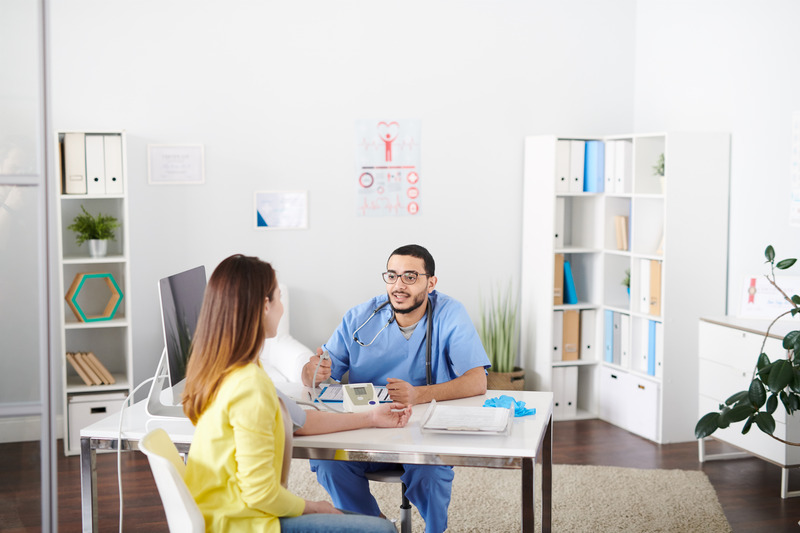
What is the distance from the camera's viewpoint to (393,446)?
221 cm

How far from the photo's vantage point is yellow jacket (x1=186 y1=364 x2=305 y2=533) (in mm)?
1906

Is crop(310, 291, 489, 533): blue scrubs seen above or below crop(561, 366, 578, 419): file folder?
above

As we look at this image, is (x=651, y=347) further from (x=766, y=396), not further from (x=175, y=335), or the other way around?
(x=175, y=335)

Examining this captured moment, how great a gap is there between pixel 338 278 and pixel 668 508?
2375 millimetres

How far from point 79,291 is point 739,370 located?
345 cm

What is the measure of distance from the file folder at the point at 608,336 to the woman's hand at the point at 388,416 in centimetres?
292

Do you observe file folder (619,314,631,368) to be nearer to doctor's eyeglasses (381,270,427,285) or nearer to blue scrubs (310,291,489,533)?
blue scrubs (310,291,489,533)

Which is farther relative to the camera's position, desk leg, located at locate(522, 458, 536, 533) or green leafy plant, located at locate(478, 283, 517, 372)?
green leafy plant, located at locate(478, 283, 517, 372)

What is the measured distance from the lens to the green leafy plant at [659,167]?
4.75 m

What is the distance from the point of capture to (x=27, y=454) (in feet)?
7.06

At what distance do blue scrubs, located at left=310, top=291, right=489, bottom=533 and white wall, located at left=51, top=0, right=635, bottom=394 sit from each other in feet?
6.73

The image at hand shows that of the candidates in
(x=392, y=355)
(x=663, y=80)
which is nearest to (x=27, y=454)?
(x=392, y=355)

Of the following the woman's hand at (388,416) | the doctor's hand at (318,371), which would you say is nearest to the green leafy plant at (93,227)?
the doctor's hand at (318,371)

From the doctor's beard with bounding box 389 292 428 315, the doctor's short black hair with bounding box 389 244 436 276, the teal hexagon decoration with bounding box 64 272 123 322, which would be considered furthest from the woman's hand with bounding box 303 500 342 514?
the teal hexagon decoration with bounding box 64 272 123 322
